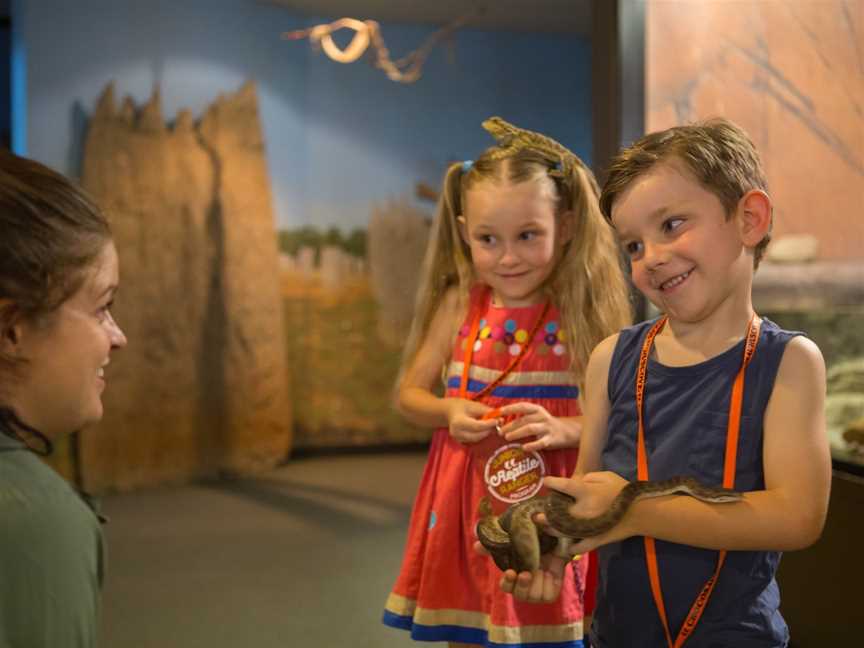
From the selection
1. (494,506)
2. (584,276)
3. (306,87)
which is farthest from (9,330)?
(306,87)

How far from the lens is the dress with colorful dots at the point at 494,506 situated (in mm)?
1877

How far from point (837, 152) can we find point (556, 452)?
5.25ft

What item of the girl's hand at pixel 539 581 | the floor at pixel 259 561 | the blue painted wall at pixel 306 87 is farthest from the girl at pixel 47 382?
the blue painted wall at pixel 306 87

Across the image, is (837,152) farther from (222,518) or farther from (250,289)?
(250,289)

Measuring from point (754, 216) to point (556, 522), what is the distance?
537 mm

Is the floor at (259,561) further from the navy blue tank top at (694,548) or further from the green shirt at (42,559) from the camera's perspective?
the green shirt at (42,559)

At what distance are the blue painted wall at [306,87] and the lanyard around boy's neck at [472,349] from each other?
4.68m

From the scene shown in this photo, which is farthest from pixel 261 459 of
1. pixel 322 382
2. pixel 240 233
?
pixel 240 233

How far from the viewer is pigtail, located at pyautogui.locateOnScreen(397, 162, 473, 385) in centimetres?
218

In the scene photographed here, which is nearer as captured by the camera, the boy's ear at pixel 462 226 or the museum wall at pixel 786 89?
the boy's ear at pixel 462 226

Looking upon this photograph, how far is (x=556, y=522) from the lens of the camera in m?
1.33

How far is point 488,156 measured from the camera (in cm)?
204

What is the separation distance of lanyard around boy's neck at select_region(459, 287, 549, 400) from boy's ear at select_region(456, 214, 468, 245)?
0.44 feet

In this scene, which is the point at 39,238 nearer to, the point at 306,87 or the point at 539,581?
the point at 539,581
